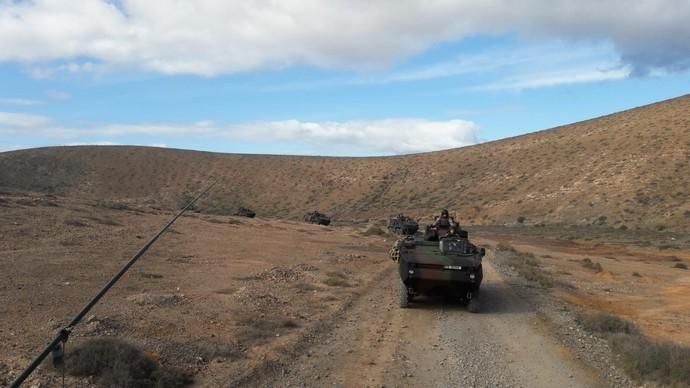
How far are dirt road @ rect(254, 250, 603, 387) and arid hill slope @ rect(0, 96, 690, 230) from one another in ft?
134

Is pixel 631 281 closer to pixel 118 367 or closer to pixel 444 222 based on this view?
pixel 444 222

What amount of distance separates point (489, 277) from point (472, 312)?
6.62 m

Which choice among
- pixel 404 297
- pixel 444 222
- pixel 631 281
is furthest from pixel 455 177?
pixel 404 297

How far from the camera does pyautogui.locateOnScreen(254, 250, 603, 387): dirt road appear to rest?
8.30m

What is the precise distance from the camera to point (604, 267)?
27469mm

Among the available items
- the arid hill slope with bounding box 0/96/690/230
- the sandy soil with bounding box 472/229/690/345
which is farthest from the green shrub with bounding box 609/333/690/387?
the arid hill slope with bounding box 0/96/690/230

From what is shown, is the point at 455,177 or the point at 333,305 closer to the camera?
the point at 333,305

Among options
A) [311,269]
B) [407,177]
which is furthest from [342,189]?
[311,269]

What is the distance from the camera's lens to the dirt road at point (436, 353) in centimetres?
830

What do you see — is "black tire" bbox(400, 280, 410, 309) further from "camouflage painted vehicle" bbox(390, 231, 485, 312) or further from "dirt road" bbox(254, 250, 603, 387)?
"dirt road" bbox(254, 250, 603, 387)

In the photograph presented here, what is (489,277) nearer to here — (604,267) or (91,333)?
(604,267)

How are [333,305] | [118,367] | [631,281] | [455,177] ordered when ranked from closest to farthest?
[118,367] → [333,305] → [631,281] → [455,177]

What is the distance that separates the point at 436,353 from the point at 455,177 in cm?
7174

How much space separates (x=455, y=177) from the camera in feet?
263
